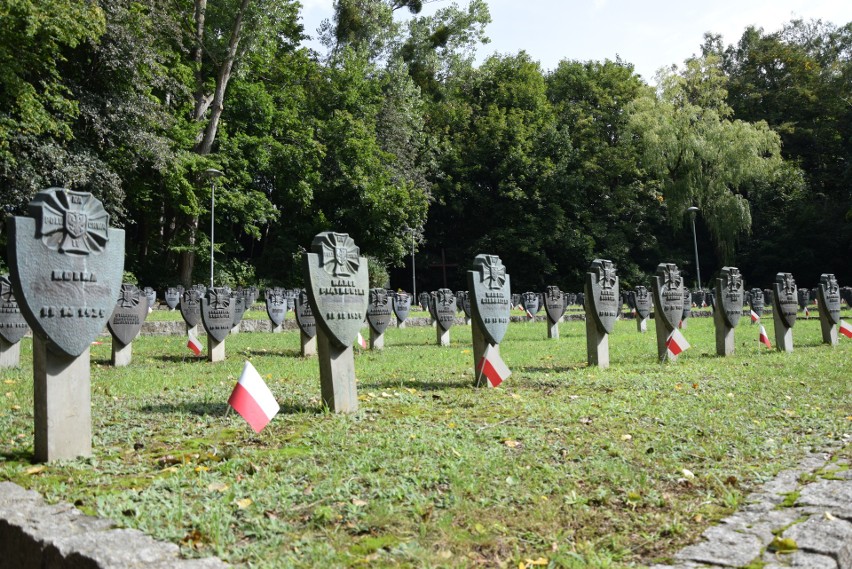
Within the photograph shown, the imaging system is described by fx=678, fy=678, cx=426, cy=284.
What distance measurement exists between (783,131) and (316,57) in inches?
1090

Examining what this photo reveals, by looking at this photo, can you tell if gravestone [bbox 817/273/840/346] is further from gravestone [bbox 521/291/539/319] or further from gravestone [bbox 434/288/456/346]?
gravestone [bbox 521/291/539/319]

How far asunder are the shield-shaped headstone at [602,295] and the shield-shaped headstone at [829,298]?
5.25 m

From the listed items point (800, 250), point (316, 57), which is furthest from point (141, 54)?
point (800, 250)

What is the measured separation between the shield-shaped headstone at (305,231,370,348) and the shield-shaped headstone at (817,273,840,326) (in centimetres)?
991

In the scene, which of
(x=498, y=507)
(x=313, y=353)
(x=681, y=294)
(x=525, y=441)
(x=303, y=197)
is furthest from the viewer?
(x=303, y=197)

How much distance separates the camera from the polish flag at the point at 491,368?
7.49 meters

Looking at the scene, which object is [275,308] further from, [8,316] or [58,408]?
[58,408]

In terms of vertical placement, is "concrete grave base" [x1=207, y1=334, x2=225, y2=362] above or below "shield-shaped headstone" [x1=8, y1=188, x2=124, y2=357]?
below

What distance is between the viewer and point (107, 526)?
10.2 feet

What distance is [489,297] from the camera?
778cm

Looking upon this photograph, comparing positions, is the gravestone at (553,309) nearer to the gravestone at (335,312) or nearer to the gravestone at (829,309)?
the gravestone at (829,309)

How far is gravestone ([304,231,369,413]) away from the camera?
5.97m

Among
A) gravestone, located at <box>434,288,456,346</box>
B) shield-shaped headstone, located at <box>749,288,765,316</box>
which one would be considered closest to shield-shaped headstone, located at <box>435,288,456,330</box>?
gravestone, located at <box>434,288,456,346</box>

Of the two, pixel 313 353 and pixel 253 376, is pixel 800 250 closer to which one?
pixel 313 353
